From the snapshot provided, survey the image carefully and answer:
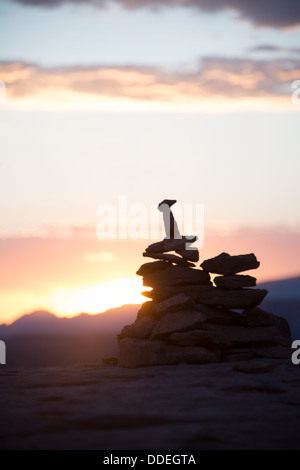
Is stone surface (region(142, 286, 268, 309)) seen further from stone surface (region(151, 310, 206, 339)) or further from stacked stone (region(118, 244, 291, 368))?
stone surface (region(151, 310, 206, 339))

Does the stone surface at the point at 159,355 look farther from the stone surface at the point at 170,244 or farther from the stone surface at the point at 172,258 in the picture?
the stone surface at the point at 170,244

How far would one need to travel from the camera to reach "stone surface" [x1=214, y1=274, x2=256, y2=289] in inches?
688

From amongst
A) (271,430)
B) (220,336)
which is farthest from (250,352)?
(271,430)

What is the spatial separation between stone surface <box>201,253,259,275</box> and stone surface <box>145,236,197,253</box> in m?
0.84

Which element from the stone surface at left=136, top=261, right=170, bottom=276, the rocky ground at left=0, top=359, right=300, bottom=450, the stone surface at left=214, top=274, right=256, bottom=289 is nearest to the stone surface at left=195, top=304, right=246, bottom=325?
the stone surface at left=214, top=274, right=256, bottom=289

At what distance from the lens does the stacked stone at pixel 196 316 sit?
1561cm

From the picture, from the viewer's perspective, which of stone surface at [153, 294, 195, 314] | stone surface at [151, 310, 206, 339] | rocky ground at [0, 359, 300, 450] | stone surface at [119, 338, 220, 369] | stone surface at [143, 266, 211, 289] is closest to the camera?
rocky ground at [0, 359, 300, 450]

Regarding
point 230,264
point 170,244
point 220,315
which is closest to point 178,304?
point 220,315

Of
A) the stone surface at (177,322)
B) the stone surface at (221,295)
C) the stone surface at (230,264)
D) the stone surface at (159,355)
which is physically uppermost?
the stone surface at (230,264)

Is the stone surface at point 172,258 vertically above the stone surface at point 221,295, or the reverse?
the stone surface at point 172,258

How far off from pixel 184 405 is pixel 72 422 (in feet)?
6.16

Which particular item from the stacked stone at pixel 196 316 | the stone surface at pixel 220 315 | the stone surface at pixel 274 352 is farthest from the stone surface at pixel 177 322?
the stone surface at pixel 274 352

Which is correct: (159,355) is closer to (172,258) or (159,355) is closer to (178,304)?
(178,304)
